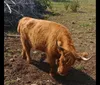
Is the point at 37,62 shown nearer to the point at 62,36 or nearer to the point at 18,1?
the point at 62,36

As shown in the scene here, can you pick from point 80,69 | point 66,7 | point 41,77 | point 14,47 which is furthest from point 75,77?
point 66,7

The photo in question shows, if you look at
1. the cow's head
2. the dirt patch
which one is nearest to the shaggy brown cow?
the cow's head

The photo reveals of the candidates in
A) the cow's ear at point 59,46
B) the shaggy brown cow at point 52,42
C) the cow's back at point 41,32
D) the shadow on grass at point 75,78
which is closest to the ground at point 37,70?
the shadow on grass at point 75,78

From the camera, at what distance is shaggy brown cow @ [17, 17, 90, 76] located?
4945mm

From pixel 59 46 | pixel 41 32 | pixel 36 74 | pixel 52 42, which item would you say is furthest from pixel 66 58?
pixel 41 32

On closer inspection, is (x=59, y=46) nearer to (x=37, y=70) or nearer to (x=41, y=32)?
(x=41, y=32)

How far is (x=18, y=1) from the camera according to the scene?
426 inches

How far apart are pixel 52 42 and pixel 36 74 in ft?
2.60

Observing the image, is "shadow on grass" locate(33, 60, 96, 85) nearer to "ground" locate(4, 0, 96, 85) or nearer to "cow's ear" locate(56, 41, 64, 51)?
"ground" locate(4, 0, 96, 85)

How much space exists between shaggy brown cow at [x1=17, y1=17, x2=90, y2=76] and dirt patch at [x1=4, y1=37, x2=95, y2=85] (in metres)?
0.20

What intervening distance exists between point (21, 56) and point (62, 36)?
1674 mm

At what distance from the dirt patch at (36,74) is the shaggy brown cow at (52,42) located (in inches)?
7.8

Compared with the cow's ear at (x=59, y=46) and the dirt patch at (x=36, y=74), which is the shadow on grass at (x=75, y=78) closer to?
the dirt patch at (x=36, y=74)

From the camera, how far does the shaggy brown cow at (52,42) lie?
195 inches
